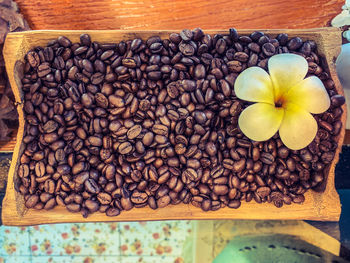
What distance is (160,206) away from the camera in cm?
104

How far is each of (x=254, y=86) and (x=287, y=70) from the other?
0.13 m

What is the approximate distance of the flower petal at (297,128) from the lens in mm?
923

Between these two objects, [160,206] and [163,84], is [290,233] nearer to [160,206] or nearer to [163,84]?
[160,206]

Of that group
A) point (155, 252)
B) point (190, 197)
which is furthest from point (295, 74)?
point (155, 252)

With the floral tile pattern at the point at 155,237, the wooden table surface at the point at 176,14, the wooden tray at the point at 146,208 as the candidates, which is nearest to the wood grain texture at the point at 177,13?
the wooden table surface at the point at 176,14

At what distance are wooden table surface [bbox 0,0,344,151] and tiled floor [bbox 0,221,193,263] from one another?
19.8 inches

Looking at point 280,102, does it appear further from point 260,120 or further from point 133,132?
point 133,132

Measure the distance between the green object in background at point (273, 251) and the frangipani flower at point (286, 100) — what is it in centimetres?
55

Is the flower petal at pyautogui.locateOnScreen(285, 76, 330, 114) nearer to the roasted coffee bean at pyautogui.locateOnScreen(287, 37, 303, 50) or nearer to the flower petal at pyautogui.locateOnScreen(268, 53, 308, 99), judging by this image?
the flower petal at pyautogui.locateOnScreen(268, 53, 308, 99)

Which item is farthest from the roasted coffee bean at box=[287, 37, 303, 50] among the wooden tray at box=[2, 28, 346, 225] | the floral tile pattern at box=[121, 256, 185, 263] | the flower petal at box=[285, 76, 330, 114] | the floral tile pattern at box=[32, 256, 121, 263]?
the floral tile pattern at box=[32, 256, 121, 263]

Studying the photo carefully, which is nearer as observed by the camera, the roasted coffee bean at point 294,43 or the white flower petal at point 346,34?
the roasted coffee bean at point 294,43

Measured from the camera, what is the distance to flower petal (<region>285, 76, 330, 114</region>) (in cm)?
92

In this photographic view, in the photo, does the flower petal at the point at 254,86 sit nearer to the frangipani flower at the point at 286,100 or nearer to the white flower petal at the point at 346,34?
the frangipani flower at the point at 286,100

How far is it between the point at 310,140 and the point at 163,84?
1.80ft
